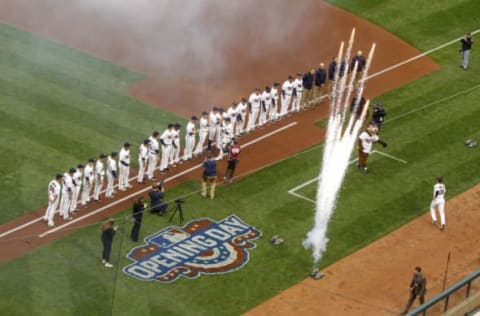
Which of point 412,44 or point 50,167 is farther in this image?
point 412,44

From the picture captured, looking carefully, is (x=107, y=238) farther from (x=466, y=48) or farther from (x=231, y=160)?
(x=466, y=48)

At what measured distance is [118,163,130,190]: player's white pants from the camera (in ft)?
119

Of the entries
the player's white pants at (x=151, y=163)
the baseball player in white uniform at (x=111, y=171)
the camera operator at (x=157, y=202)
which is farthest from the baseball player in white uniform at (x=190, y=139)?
the camera operator at (x=157, y=202)

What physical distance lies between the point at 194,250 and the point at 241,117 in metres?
7.45

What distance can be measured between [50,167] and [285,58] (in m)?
11.4

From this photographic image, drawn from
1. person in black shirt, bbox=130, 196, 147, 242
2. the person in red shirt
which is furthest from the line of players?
the person in red shirt

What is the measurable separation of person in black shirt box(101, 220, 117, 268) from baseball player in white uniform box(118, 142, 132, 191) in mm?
5608

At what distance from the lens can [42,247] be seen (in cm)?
3028

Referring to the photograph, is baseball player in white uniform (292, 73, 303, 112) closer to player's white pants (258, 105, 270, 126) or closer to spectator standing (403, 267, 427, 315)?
player's white pants (258, 105, 270, 126)

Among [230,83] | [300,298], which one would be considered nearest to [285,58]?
[230,83]

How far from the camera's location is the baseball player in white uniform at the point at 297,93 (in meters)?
41.2

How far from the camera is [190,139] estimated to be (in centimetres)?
3816

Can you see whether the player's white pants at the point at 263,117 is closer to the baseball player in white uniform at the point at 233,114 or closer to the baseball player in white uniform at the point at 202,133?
the baseball player in white uniform at the point at 233,114

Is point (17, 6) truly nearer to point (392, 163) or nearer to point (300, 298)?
point (392, 163)
